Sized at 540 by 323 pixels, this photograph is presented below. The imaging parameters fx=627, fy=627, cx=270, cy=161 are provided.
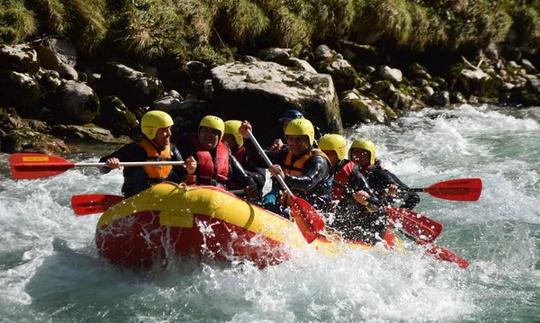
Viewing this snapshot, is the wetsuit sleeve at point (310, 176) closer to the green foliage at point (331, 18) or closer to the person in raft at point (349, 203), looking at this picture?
the person in raft at point (349, 203)

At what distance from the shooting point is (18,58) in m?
10.5

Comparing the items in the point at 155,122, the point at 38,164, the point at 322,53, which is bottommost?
the point at 322,53

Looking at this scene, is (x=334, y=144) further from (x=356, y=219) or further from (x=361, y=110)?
(x=361, y=110)

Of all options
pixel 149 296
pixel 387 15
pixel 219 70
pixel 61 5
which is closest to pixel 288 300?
pixel 149 296

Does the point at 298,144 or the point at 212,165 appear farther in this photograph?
the point at 298,144

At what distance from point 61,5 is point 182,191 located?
787 cm

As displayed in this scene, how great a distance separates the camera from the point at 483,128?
1362cm

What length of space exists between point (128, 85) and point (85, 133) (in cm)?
143

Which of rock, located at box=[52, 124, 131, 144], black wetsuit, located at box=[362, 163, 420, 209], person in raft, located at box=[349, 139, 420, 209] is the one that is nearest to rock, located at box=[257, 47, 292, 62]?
rock, located at box=[52, 124, 131, 144]

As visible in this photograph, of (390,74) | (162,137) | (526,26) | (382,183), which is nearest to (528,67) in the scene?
(526,26)

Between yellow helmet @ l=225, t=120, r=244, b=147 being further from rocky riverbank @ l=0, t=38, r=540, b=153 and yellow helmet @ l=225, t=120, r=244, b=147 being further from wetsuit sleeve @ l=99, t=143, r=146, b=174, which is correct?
rocky riverbank @ l=0, t=38, r=540, b=153

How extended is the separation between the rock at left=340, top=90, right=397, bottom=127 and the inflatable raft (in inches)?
309

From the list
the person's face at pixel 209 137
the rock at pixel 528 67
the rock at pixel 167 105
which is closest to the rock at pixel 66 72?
the rock at pixel 167 105

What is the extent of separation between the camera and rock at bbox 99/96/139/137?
11086mm
